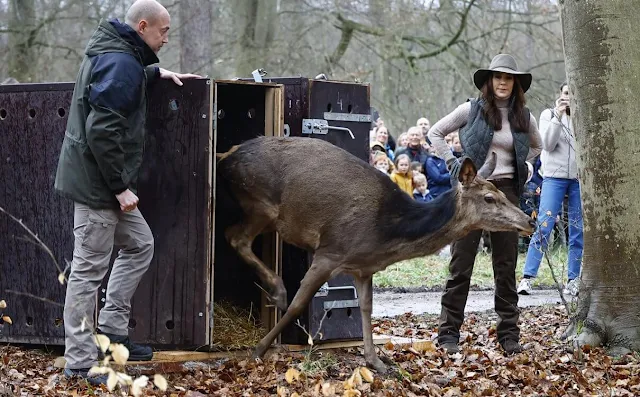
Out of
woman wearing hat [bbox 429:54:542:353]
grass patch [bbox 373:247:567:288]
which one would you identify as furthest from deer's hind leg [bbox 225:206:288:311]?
grass patch [bbox 373:247:567:288]

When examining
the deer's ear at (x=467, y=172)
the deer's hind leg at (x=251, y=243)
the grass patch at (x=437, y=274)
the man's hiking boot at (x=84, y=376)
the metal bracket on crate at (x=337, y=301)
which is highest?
the deer's ear at (x=467, y=172)

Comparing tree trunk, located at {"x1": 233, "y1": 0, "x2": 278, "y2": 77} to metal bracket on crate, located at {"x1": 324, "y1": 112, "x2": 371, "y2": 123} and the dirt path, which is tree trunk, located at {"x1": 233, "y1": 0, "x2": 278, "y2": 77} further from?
metal bracket on crate, located at {"x1": 324, "y1": 112, "x2": 371, "y2": 123}

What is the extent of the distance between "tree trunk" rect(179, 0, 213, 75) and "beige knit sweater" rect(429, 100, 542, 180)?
13.8m

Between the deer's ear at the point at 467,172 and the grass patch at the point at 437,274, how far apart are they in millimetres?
6347

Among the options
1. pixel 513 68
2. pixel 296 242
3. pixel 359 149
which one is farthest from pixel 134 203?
pixel 513 68

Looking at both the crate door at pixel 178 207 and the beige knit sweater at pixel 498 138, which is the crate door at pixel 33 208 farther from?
the beige knit sweater at pixel 498 138

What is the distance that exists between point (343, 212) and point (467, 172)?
1.07 meters

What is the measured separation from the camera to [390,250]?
8609 millimetres

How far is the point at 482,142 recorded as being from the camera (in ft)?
30.4

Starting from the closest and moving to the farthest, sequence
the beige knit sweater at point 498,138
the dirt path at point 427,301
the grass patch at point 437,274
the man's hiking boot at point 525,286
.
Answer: the beige knit sweater at point 498,138 < the dirt path at point 427,301 < the man's hiking boot at point 525,286 < the grass patch at point 437,274

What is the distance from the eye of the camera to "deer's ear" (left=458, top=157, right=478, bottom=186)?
338 inches

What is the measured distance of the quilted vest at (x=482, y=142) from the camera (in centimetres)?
927

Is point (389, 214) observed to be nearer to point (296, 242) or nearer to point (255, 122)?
point (296, 242)

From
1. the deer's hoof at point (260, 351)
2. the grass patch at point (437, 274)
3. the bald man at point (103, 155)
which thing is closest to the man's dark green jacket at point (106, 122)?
the bald man at point (103, 155)
